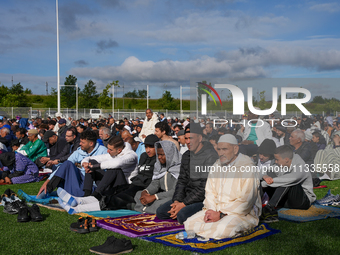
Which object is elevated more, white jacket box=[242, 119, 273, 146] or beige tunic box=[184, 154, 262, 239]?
white jacket box=[242, 119, 273, 146]

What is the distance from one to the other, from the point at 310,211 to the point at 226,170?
→ 188 cm

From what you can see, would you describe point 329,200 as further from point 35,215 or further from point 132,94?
point 132,94

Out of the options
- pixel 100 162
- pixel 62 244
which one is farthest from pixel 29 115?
pixel 62 244

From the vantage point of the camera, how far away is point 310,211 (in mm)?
5770

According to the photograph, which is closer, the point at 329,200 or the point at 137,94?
the point at 329,200

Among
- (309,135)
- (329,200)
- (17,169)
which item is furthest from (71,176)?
(309,135)

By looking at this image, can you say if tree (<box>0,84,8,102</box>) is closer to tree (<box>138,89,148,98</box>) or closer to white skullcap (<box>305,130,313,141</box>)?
tree (<box>138,89,148,98</box>)

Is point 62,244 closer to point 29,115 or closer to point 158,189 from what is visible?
point 158,189

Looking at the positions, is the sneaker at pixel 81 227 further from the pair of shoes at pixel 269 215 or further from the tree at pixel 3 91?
the tree at pixel 3 91

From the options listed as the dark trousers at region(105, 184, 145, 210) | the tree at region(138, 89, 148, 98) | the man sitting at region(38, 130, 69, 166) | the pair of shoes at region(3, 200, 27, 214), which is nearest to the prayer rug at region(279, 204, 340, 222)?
the dark trousers at region(105, 184, 145, 210)

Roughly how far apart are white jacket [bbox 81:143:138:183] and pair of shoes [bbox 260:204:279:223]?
9.03 feet

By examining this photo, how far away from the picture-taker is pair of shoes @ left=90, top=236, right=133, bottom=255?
4086mm

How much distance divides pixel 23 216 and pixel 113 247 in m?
2.11

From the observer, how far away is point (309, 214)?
5637 mm
